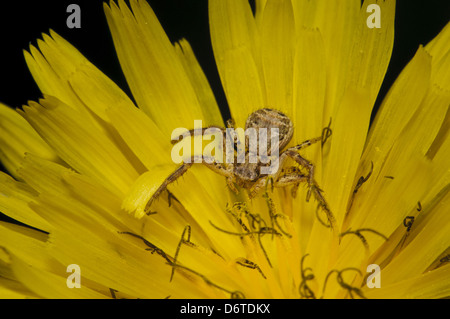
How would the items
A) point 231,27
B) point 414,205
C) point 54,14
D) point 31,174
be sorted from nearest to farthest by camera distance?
point 414,205, point 31,174, point 231,27, point 54,14

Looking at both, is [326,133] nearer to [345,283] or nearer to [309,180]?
[309,180]

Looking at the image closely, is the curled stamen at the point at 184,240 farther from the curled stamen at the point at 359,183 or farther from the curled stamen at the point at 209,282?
the curled stamen at the point at 359,183

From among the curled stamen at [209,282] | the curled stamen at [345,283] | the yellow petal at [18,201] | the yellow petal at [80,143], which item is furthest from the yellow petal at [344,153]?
the yellow petal at [18,201]

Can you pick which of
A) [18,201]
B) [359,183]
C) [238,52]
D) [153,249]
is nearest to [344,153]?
[359,183]

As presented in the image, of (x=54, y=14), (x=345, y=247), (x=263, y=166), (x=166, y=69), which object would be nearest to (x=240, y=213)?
(x=263, y=166)

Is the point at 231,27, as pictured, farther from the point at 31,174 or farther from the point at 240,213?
the point at 31,174

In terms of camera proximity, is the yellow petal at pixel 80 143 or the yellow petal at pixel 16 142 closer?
the yellow petal at pixel 80 143
